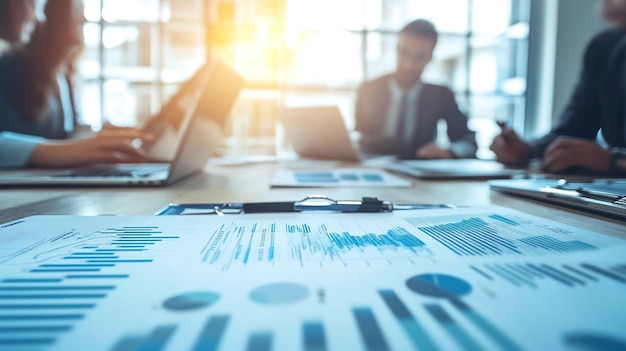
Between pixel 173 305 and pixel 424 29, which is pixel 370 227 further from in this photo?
pixel 424 29

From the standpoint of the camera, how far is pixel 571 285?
0.23m

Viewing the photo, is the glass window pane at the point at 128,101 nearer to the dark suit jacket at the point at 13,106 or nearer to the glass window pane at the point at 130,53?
the glass window pane at the point at 130,53

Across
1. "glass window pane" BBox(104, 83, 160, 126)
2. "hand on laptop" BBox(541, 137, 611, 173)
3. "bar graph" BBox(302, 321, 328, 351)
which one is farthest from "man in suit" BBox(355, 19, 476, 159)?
"bar graph" BBox(302, 321, 328, 351)

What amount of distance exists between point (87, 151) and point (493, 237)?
0.83m

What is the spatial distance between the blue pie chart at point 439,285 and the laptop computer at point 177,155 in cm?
52

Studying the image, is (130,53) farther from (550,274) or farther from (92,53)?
(550,274)

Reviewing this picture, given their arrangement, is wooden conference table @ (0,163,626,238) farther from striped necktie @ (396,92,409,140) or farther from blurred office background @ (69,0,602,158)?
blurred office background @ (69,0,602,158)

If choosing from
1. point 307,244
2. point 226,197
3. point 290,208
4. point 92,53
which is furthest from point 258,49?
point 307,244

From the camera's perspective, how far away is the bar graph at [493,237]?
0.30 m

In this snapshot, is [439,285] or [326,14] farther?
[326,14]

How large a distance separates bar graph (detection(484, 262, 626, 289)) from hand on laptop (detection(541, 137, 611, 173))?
726mm

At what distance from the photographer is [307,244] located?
322 mm

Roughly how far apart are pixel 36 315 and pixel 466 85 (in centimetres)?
357

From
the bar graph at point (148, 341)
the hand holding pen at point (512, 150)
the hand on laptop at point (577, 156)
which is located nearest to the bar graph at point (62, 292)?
the bar graph at point (148, 341)
